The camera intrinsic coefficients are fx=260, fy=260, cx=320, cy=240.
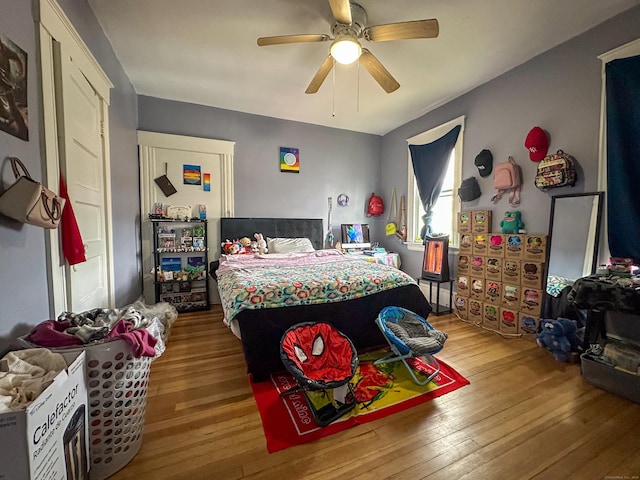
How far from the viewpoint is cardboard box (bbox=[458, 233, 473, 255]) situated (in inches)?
126

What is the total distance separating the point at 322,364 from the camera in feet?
5.81

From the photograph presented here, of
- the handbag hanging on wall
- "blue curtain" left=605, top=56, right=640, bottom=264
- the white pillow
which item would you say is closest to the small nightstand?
the handbag hanging on wall

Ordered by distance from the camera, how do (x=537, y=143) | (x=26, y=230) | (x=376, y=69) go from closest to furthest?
(x=26, y=230)
(x=376, y=69)
(x=537, y=143)

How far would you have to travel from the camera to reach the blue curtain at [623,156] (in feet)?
6.62

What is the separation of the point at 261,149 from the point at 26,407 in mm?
3807

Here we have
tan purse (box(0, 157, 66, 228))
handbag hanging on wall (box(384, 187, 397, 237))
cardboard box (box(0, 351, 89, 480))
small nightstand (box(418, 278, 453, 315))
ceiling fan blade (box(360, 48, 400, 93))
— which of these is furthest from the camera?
handbag hanging on wall (box(384, 187, 397, 237))

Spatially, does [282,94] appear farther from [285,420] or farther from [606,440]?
[606,440]

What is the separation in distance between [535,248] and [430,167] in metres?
1.79

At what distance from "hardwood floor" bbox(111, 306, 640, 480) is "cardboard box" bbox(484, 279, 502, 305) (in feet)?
2.82

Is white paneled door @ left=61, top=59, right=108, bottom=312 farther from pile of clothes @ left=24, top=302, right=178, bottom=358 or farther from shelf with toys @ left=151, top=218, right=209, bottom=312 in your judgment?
shelf with toys @ left=151, top=218, right=209, bottom=312

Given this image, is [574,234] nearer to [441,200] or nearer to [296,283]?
[441,200]

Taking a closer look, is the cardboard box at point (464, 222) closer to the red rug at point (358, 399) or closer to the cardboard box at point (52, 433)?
the red rug at point (358, 399)

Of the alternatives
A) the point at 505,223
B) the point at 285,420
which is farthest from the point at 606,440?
the point at 505,223

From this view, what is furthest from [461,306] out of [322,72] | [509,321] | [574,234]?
[322,72]
